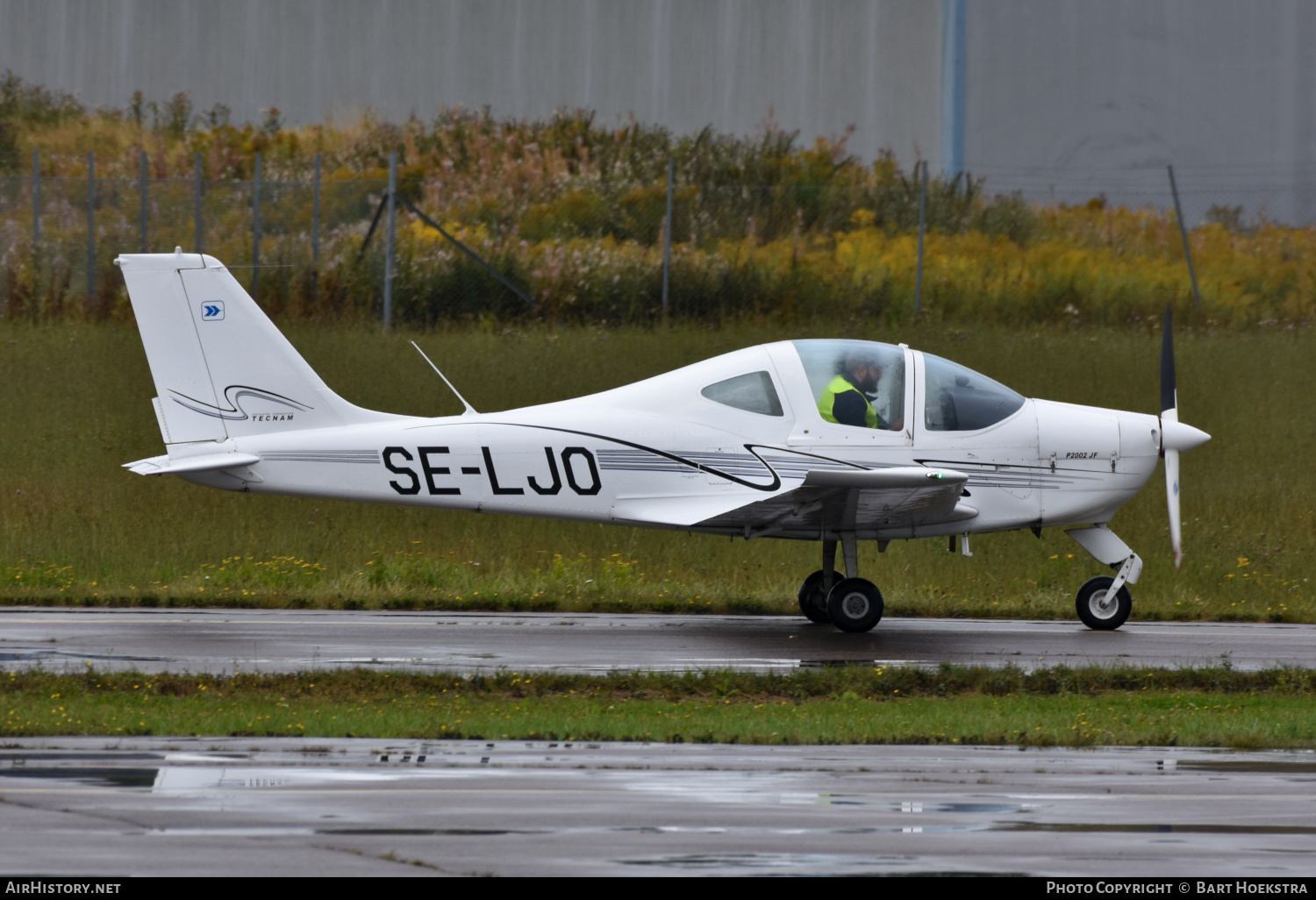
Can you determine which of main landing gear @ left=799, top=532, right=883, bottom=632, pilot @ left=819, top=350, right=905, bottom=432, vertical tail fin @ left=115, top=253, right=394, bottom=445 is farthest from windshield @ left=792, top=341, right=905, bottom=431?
vertical tail fin @ left=115, top=253, right=394, bottom=445

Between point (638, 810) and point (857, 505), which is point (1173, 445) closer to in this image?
point (857, 505)

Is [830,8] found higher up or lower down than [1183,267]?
higher up

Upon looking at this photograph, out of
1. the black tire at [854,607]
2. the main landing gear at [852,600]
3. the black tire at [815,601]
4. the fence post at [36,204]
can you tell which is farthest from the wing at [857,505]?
the fence post at [36,204]

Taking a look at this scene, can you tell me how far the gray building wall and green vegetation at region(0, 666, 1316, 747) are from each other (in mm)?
20434

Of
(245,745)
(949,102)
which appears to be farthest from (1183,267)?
(245,745)

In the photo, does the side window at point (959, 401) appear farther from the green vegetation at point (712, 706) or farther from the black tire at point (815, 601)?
the green vegetation at point (712, 706)

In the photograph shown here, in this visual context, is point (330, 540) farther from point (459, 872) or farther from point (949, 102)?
point (949, 102)

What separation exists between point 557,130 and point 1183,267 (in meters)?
11.6

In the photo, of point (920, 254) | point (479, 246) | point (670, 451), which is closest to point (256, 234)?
point (479, 246)

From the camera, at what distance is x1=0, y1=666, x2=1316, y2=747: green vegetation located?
9.34 metres

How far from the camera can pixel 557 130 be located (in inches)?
1203

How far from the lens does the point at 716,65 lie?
3045cm

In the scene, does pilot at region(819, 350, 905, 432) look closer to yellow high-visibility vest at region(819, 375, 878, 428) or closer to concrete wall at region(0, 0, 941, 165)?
yellow high-visibility vest at region(819, 375, 878, 428)

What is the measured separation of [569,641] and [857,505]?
2586 mm
